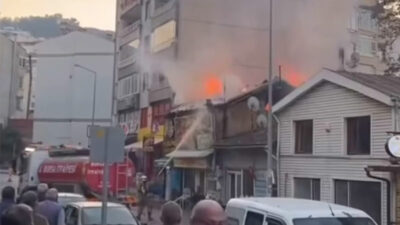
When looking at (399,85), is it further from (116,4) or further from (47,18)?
(47,18)

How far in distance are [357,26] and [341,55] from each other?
576 cm

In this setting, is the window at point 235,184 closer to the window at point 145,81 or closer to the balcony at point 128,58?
the window at point 145,81

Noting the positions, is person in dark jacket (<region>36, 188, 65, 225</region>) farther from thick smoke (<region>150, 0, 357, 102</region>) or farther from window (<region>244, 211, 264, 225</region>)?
thick smoke (<region>150, 0, 357, 102</region>)

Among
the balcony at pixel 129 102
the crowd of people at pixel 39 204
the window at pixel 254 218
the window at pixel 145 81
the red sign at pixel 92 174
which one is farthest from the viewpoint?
the balcony at pixel 129 102

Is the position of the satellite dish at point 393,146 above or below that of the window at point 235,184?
above

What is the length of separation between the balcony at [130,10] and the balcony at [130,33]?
127 centimetres

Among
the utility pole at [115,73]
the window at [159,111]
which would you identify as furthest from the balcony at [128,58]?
the window at [159,111]

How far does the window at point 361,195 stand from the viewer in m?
18.9

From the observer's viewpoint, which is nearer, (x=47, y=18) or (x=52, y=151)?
(x=52, y=151)

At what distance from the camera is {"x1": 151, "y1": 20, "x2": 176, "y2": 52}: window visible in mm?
44938

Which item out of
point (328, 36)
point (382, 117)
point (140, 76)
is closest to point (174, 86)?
point (140, 76)

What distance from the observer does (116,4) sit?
64000mm

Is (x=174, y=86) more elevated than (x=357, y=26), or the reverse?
(x=357, y=26)

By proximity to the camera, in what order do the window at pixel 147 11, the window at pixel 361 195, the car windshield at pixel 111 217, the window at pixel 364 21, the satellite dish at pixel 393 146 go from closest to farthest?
the car windshield at pixel 111 217, the satellite dish at pixel 393 146, the window at pixel 361 195, the window at pixel 364 21, the window at pixel 147 11
